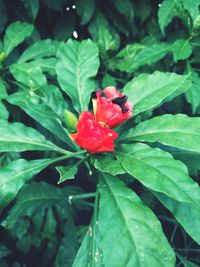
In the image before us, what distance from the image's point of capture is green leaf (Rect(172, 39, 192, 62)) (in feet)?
5.77

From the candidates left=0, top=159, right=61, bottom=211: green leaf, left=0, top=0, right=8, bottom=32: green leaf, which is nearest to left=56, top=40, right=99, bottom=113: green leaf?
left=0, top=159, right=61, bottom=211: green leaf

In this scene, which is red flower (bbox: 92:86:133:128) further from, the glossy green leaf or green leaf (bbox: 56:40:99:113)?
the glossy green leaf

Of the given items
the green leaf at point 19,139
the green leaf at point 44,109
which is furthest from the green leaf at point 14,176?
the green leaf at point 44,109

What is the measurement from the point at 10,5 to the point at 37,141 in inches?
34.0

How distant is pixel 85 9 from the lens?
1.92 meters

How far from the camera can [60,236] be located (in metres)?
2.07

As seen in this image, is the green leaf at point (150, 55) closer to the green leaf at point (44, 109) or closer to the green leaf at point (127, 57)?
the green leaf at point (127, 57)

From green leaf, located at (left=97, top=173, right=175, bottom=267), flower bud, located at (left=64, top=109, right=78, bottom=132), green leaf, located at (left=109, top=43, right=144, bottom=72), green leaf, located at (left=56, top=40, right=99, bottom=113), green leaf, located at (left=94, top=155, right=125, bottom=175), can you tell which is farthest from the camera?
green leaf, located at (left=109, top=43, right=144, bottom=72)

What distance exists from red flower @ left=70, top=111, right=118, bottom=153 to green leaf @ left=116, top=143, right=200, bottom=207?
8 centimetres

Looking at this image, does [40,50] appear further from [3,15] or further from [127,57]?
[127,57]

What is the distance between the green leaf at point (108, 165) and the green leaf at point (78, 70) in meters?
0.24

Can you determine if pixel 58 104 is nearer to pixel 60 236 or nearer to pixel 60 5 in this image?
pixel 60 5

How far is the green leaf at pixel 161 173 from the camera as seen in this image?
109cm

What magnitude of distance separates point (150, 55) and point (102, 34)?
30 cm
